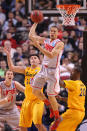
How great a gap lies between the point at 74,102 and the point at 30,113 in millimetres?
962

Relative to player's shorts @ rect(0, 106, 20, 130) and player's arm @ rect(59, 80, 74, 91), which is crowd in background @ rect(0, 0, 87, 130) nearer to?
player's shorts @ rect(0, 106, 20, 130)

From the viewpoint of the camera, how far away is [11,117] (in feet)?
30.2

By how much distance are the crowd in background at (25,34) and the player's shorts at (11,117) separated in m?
2.62

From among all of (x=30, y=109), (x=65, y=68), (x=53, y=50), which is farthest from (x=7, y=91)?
(x=65, y=68)

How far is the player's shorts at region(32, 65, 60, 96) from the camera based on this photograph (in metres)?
8.27

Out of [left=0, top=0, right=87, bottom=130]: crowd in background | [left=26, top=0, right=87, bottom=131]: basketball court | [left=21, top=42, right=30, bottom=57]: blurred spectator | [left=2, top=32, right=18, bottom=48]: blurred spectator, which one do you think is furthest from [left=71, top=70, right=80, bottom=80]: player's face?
[left=2, top=32, right=18, bottom=48]: blurred spectator

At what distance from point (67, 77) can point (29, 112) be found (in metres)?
2.81

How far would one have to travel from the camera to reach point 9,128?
928cm

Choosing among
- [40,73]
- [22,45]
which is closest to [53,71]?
[40,73]

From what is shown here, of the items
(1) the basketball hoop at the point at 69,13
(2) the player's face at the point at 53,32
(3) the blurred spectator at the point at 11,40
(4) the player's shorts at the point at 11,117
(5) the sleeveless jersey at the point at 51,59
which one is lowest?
(4) the player's shorts at the point at 11,117

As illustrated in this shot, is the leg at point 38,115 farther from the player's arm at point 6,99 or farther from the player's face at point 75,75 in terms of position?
the player's face at point 75,75

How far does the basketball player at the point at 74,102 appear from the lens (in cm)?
846

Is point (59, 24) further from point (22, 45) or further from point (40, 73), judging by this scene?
point (40, 73)

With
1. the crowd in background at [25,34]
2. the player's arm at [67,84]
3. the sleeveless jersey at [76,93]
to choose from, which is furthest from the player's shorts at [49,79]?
the crowd in background at [25,34]
